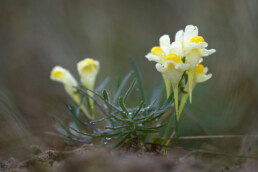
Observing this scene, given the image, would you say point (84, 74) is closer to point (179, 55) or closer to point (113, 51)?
point (179, 55)

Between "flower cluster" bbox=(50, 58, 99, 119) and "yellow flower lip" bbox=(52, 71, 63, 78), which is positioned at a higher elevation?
"yellow flower lip" bbox=(52, 71, 63, 78)

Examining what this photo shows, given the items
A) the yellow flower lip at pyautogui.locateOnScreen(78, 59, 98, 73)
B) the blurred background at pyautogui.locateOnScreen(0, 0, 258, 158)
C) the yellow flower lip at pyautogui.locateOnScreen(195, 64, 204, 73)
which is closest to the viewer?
the yellow flower lip at pyautogui.locateOnScreen(195, 64, 204, 73)

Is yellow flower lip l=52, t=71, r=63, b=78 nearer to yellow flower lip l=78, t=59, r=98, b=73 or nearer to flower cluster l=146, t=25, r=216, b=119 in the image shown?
yellow flower lip l=78, t=59, r=98, b=73

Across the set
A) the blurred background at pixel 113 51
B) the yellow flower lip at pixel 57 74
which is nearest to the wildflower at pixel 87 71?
the yellow flower lip at pixel 57 74

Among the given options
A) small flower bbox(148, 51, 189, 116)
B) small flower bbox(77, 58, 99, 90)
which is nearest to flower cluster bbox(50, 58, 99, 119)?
small flower bbox(77, 58, 99, 90)

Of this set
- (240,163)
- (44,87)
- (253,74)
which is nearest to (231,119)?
(253,74)

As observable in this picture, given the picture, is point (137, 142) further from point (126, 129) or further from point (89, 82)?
point (89, 82)

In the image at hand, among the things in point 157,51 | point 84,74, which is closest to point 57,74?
point 84,74

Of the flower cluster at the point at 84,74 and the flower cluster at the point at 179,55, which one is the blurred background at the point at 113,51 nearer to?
the flower cluster at the point at 84,74
